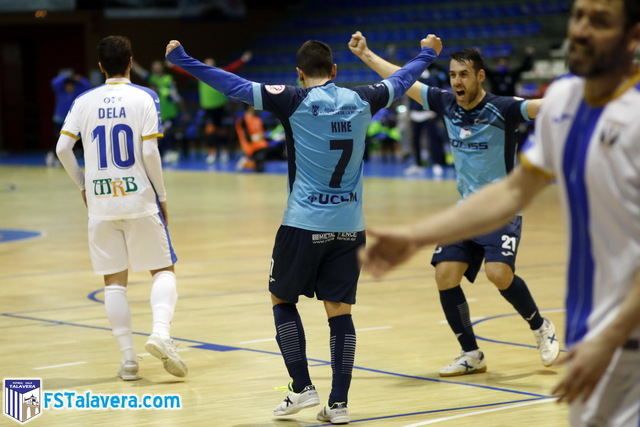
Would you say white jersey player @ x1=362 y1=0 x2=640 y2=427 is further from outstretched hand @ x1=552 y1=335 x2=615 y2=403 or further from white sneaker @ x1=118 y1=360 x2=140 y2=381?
white sneaker @ x1=118 y1=360 x2=140 y2=381

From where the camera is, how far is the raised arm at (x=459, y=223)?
312 centimetres

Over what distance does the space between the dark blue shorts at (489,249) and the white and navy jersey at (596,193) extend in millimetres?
3999

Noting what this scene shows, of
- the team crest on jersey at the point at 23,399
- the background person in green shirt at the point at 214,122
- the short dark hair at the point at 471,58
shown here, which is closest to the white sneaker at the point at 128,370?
the team crest on jersey at the point at 23,399

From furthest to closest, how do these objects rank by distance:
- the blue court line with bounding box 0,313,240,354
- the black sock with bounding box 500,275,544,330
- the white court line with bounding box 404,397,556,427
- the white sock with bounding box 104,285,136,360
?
1. the blue court line with bounding box 0,313,240,354
2. the black sock with bounding box 500,275,544,330
3. the white sock with bounding box 104,285,136,360
4. the white court line with bounding box 404,397,556,427

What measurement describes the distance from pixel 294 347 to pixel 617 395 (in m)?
3.20

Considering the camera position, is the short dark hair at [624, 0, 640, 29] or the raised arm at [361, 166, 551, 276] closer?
the short dark hair at [624, 0, 640, 29]

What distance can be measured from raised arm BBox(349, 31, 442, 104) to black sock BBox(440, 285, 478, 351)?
1.29 meters

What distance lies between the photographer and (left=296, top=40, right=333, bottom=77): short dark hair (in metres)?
6.01

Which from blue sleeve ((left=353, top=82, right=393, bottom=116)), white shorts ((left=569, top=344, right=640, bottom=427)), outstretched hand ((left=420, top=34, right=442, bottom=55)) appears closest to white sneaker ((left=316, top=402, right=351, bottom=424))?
blue sleeve ((left=353, top=82, right=393, bottom=116))

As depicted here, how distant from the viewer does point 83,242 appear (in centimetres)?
1398

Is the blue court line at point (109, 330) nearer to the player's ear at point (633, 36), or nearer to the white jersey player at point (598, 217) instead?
the white jersey player at point (598, 217)

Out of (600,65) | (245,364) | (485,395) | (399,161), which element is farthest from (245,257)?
(399,161)

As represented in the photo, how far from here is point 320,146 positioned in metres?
6.02

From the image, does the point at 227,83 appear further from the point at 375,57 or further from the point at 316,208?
the point at 375,57
